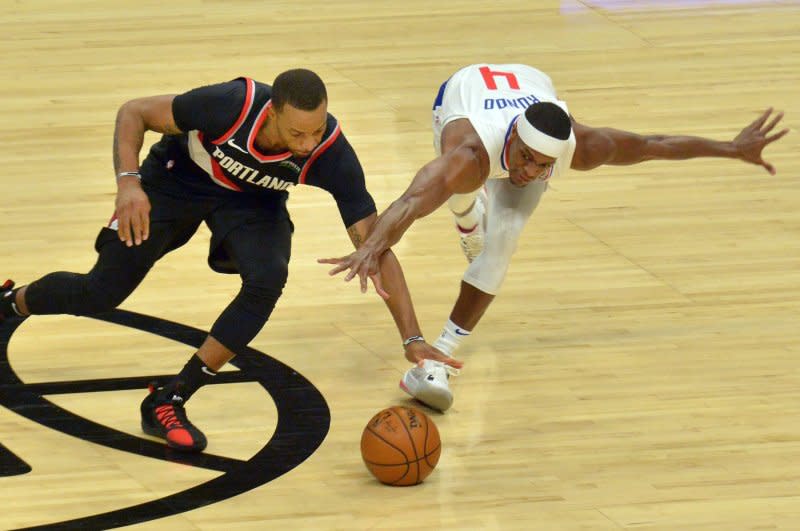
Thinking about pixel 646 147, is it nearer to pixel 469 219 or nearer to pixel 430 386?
pixel 469 219

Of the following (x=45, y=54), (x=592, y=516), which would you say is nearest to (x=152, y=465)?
(x=592, y=516)

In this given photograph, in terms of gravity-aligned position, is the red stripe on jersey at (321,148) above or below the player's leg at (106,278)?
above

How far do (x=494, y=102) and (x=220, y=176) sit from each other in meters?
1.51

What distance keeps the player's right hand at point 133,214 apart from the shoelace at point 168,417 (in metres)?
0.85

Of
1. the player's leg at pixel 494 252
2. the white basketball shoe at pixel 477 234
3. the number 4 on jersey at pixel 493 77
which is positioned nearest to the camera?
the player's leg at pixel 494 252

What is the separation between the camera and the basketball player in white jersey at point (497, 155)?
6.79m

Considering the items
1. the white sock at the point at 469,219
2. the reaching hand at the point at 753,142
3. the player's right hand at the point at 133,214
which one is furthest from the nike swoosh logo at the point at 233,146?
the reaching hand at the point at 753,142

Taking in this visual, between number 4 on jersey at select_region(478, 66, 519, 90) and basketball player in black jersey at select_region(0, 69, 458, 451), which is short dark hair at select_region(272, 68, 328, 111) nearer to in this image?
basketball player in black jersey at select_region(0, 69, 458, 451)

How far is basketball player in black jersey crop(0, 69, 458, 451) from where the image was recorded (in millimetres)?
6164

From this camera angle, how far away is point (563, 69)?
40.4 ft

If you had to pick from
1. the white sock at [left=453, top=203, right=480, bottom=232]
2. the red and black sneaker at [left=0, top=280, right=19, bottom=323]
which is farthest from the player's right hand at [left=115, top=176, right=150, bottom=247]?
the white sock at [left=453, top=203, right=480, bottom=232]

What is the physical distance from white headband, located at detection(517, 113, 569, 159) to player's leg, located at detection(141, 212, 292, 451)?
118cm

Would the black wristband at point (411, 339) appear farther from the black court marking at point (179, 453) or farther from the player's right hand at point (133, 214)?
the player's right hand at point (133, 214)

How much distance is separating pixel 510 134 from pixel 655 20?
23.5ft
